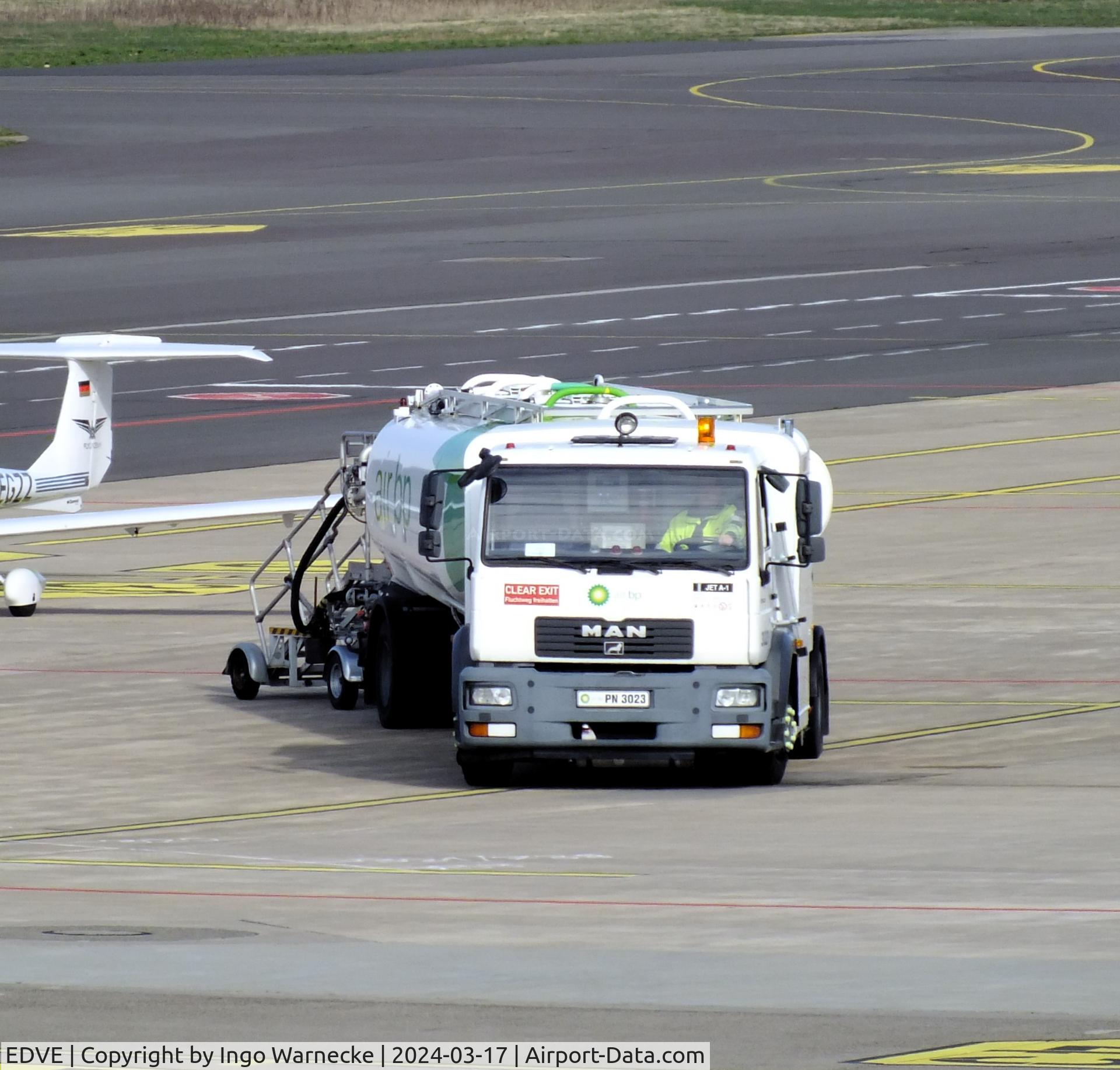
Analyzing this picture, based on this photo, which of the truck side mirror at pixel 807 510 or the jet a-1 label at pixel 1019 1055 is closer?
the jet a-1 label at pixel 1019 1055

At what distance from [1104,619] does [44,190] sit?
66141 millimetres

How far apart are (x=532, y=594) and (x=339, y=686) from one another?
18.5 ft

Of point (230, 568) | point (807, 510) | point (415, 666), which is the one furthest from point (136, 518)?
point (807, 510)

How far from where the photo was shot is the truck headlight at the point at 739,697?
24.2m

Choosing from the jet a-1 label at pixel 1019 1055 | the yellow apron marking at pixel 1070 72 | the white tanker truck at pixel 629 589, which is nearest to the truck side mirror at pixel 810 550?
the white tanker truck at pixel 629 589

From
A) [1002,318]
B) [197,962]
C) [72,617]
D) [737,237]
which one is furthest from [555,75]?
[197,962]

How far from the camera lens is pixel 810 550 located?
24984 millimetres

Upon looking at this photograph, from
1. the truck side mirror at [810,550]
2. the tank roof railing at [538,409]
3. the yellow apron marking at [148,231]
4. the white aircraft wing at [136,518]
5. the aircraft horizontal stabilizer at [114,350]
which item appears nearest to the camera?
the truck side mirror at [810,550]

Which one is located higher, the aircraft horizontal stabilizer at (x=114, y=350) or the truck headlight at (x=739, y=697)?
the aircraft horizontal stabilizer at (x=114, y=350)

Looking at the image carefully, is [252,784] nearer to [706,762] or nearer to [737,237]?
[706,762]

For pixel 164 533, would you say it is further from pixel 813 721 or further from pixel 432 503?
pixel 813 721

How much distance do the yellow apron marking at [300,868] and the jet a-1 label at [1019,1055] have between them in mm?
6286

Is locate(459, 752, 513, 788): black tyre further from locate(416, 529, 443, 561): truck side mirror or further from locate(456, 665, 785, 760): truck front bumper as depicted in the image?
locate(416, 529, 443, 561): truck side mirror

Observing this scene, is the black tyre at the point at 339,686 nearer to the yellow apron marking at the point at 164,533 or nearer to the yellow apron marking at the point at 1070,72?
the yellow apron marking at the point at 164,533
